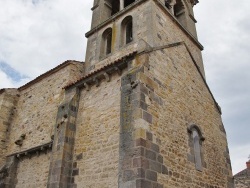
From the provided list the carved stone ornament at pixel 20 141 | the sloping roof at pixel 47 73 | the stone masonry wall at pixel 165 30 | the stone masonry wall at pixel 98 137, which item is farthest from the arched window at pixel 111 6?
the carved stone ornament at pixel 20 141

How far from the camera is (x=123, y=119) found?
6656 millimetres

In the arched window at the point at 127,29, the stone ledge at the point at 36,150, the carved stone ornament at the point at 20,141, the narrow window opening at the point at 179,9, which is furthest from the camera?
the narrow window opening at the point at 179,9

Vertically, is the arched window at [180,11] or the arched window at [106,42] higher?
the arched window at [180,11]

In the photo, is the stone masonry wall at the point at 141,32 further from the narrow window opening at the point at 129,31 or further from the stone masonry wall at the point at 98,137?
the stone masonry wall at the point at 98,137

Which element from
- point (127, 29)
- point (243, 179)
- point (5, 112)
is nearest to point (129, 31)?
point (127, 29)

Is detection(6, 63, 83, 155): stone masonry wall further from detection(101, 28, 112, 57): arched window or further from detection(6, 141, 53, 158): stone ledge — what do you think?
detection(101, 28, 112, 57): arched window

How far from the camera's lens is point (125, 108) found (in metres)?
6.78

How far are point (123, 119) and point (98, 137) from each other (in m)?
1.16

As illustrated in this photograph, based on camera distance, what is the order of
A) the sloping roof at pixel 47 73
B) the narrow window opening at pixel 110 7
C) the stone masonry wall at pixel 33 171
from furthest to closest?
the narrow window opening at pixel 110 7
the sloping roof at pixel 47 73
the stone masonry wall at pixel 33 171

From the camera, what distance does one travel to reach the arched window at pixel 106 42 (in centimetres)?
1107

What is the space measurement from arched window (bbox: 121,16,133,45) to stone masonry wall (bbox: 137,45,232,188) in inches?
86.0

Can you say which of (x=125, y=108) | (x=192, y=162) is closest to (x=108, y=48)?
(x=125, y=108)

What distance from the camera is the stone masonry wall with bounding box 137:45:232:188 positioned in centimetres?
664

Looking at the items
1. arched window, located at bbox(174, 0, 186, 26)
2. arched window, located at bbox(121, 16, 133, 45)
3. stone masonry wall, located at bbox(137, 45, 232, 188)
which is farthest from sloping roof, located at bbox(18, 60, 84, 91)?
arched window, located at bbox(174, 0, 186, 26)
